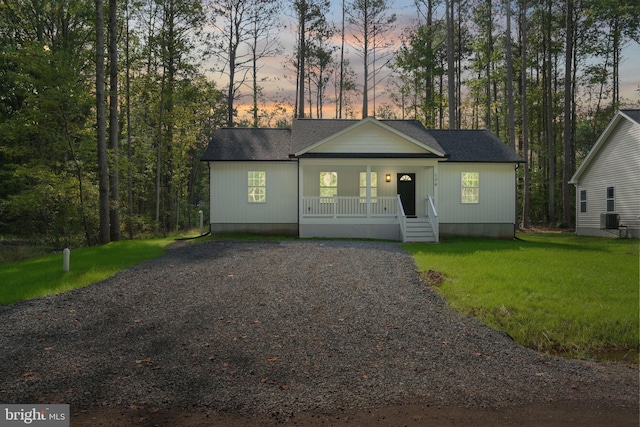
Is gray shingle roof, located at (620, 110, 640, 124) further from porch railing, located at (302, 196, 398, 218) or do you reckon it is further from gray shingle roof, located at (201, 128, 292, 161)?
gray shingle roof, located at (201, 128, 292, 161)

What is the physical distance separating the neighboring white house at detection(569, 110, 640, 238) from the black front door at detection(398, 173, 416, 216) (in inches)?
378

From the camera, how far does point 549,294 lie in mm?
8984

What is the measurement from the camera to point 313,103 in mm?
43594

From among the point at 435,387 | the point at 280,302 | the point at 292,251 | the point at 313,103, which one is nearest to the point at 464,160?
the point at 292,251

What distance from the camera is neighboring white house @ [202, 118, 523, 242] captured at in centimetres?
1814

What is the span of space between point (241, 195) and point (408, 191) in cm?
750

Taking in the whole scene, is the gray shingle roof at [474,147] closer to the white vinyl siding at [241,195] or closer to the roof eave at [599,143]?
the roof eave at [599,143]

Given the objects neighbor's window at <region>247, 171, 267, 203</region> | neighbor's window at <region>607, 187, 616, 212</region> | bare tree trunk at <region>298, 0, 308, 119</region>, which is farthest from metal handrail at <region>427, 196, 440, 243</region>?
bare tree trunk at <region>298, 0, 308, 119</region>

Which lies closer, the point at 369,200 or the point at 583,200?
the point at 369,200

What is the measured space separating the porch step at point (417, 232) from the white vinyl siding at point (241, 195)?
17.0 ft

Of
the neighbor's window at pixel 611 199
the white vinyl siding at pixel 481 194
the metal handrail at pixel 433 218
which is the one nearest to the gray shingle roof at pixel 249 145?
the metal handrail at pixel 433 218

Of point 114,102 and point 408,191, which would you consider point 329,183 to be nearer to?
point 408,191

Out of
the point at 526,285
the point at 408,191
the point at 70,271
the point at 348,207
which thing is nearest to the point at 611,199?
the point at 408,191

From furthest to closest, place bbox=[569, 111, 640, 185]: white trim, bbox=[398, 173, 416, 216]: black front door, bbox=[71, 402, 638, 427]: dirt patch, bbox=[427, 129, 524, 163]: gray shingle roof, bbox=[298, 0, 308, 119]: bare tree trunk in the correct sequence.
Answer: bbox=[298, 0, 308, 119]: bare tree trunk, bbox=[569, 111, 640, 185]: white trim, bbox=[398, 173, 416, 216]: black front door, bbox=[427, 129, 524, 163]: gray shingle roof, bbox=[71, 402, 638, 427]: dirt patch
